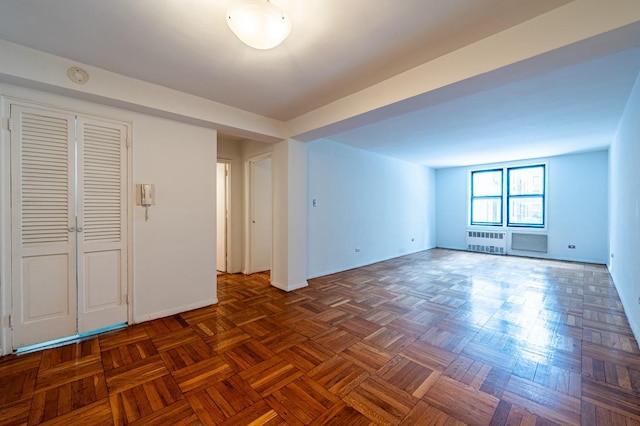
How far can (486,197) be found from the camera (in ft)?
23.7

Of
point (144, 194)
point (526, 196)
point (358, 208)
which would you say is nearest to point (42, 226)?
point (144, 194)

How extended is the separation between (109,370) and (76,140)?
2040 millimetres

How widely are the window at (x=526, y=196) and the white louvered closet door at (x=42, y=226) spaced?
847cm

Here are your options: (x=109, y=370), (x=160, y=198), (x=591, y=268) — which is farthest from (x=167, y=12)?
(x=591, y=268)

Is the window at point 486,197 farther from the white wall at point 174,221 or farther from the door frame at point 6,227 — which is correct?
the door frame at point 6,227

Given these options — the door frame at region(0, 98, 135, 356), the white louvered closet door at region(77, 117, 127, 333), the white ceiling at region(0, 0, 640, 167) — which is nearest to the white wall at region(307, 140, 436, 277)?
the white ceiling at region(0, 0, 640, 167)

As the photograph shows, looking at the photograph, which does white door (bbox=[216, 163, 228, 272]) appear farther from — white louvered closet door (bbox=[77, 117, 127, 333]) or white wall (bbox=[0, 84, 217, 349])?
white louvered closet door (bbox=[77, 117, 127, 333])

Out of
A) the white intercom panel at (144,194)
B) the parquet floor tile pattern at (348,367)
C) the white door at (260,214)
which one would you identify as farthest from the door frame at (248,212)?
the white intercom panel at (144,194)

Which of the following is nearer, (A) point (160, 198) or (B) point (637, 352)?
(B) point (637, 352)

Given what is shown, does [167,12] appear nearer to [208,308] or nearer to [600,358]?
[208,308]

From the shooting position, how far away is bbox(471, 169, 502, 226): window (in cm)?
701

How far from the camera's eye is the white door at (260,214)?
4793 millimetres

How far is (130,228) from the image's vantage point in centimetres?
274

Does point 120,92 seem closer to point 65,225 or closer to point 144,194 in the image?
point 144,194
